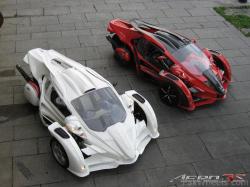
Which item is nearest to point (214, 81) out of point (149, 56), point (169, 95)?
point (169, 95)

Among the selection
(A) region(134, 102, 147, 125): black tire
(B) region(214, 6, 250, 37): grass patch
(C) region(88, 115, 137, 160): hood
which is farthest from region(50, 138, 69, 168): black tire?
(B) region(214, 6, 250, 37): grass patch

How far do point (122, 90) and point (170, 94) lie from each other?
4.56ft

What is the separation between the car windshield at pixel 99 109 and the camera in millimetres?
6617

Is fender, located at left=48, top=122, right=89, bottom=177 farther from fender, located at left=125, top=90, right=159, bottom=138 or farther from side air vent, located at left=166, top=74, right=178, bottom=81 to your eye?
side air vent, located at left=166, top=74, right=178, bottom=81

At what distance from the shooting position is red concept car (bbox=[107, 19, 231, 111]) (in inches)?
321

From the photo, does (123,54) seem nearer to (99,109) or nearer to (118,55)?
(118,55)

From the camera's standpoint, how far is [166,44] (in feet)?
28.7

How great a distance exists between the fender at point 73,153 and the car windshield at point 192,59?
11.4 feet

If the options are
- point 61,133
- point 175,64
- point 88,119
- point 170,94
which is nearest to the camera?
point 61,133

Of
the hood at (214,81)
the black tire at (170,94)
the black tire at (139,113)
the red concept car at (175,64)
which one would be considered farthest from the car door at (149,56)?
the black tire at (139,113)

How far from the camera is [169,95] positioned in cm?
835

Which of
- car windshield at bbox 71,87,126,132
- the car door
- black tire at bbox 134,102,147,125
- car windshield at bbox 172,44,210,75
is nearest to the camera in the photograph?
car windshield at bbox 71,87,126,132

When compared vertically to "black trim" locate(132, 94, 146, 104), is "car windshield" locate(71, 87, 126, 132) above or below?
above

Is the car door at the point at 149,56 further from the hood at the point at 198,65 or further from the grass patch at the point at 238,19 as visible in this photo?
the grass patch at the point at 238,19
